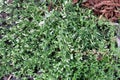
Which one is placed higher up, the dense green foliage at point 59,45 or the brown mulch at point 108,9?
the brown mulch at point 108,9

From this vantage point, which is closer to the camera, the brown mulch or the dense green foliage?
the dense green foliage

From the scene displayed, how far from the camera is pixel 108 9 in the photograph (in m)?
4.08

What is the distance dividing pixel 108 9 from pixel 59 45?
89 centimetres

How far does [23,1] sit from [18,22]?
1.36 ft

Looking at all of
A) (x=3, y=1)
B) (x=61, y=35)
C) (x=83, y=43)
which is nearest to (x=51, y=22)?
(x=61, y=35)

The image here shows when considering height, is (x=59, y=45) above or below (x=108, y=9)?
below

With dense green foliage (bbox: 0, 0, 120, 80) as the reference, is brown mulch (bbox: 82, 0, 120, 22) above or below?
above

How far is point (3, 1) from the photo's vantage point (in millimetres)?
4375

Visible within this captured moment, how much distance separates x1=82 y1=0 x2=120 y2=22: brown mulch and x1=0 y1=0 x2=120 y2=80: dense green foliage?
121 millimetres

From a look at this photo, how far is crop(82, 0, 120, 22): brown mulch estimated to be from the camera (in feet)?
13.3

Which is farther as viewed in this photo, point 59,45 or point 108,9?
point 108,9

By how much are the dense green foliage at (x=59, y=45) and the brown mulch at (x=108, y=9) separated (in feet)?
0.40

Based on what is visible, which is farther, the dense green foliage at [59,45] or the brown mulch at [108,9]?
the brown mulch at [108,9]

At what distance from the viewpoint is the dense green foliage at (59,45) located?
369 centimetres
